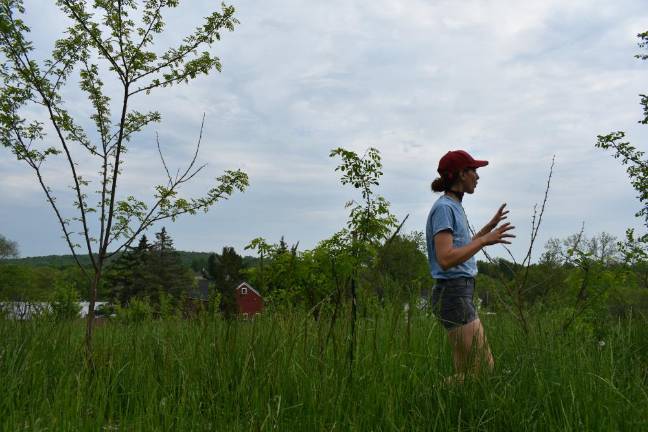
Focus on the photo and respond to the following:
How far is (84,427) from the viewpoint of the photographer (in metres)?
2.54

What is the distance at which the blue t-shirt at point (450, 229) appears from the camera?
3.60 meters

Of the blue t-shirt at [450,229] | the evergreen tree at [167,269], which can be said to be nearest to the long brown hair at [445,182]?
the blue t-shirt at [450,229]

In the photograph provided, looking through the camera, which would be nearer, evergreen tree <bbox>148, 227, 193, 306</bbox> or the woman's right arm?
the woman's right arm

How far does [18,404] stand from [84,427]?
785 mm

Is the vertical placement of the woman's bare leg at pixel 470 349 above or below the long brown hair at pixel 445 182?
below

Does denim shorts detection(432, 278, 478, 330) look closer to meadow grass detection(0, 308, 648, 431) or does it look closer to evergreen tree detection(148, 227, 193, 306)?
meadow grass detection(0, 308, 648, 431)

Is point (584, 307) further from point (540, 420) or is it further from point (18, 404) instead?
point (18, 404)

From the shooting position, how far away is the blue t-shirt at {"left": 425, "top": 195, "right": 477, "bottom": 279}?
360cm

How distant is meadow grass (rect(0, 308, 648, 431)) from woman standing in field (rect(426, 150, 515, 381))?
184 mm

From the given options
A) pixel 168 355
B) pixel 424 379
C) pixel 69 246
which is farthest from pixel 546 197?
pixel 69 246

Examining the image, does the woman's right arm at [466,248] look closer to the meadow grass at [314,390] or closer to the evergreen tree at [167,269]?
the meadow grass at [314,390]

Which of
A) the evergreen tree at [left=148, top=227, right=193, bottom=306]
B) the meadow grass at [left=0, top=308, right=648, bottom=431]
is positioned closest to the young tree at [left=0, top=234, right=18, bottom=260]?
the evergreen tree at [left=148, top=227, right=193, bottom=306]

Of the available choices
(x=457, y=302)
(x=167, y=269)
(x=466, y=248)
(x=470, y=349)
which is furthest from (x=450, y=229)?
(x=167, y=269)

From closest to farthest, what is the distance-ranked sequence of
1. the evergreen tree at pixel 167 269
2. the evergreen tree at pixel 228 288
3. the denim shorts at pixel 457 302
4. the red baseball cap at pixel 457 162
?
the evergreen tree at pixel 228 288, the denim shorts at pixel 457 302, the red baseball cap at pixel 457 162, the evergreen tree at pixel 167 269
